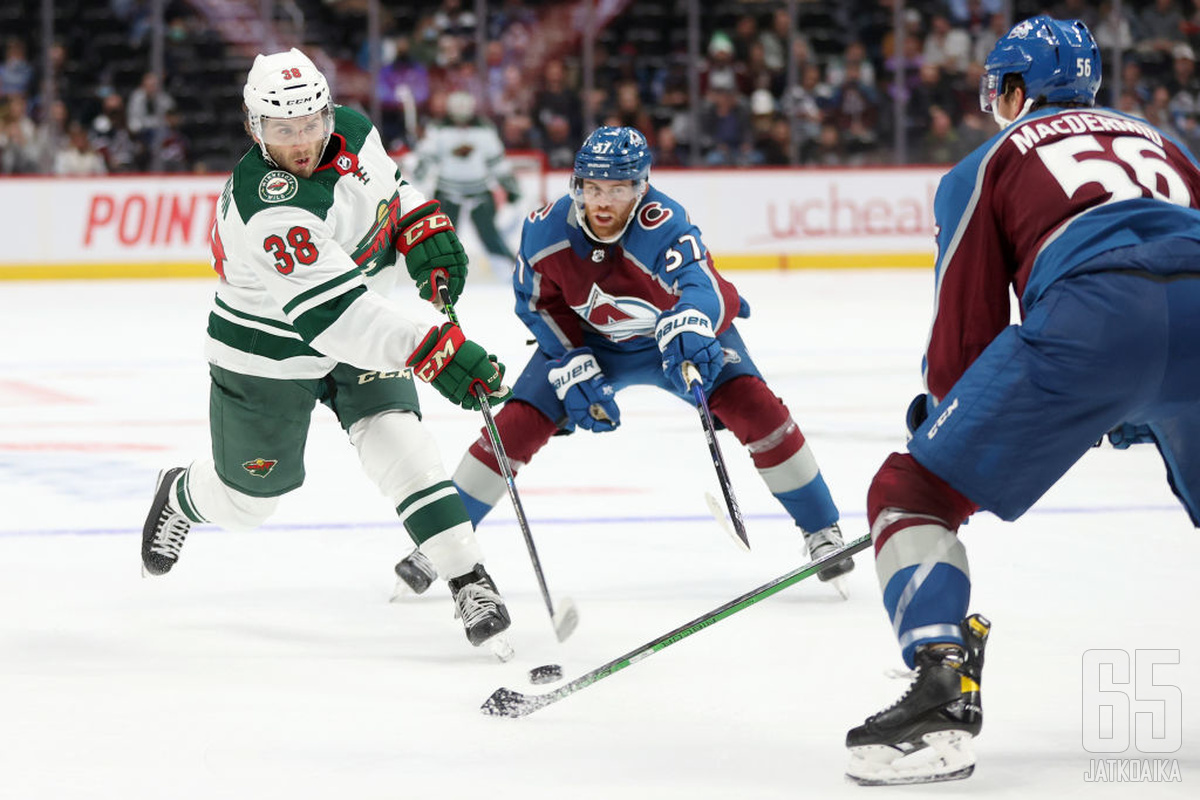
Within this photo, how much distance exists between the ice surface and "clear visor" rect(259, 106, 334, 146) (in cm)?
96

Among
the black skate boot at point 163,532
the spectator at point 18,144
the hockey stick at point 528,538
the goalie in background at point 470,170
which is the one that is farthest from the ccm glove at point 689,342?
the spectator at point 18,144

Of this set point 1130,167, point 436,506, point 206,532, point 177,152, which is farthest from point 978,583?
point 177,152

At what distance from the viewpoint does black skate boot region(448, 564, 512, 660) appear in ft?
9.35

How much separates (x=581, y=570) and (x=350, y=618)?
0.58m

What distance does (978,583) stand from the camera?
3373 millimetres

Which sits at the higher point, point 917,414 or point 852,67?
point 917,414

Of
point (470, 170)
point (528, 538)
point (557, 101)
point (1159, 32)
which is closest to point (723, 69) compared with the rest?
point (557, 101)

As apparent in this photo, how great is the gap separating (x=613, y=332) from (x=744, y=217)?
7.88m

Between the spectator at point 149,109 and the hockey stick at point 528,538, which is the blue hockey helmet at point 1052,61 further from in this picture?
the spectator at point 149,109

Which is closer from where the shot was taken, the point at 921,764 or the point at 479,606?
the point at 921,764

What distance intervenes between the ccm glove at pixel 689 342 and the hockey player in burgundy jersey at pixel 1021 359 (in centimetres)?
99

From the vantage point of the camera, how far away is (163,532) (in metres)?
3.35

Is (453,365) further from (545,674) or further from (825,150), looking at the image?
(825,150)

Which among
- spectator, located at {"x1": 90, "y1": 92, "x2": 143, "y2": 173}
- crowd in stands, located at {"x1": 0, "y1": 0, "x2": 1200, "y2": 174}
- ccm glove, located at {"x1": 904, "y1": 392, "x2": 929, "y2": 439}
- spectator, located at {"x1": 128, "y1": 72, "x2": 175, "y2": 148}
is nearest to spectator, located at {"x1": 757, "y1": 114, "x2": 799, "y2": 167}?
crowd in stands, located at {"x1": 0, "y1": 0, "x2": 1200, "y2": 174}
